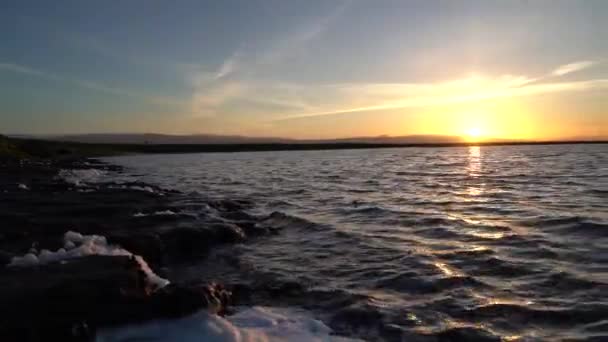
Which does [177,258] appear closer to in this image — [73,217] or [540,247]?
[73,217]

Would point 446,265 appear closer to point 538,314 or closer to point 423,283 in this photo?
point 423,283

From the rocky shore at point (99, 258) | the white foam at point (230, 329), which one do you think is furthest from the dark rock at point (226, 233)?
the white foam at point (230, 329)

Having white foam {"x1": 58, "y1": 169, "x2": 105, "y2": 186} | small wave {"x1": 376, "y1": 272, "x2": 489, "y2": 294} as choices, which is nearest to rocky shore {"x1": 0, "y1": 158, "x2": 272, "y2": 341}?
small wave {"x1": 376, "y1": 272, "x2": 489, "y2": 294}

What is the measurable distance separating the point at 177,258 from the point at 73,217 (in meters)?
5.34

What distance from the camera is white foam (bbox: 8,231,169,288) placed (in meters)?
8.84

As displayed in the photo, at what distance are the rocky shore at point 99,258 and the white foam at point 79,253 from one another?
19mm

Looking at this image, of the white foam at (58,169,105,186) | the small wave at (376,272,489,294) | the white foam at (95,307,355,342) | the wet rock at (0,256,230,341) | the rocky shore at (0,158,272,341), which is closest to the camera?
the wet rock at (0,256,230,341)

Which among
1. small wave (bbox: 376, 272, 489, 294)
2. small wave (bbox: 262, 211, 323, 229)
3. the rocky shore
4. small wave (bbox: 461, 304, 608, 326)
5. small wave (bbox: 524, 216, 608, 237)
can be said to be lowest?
small wave (bbox: 262, 211, 323, 229)

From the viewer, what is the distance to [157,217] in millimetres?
15609

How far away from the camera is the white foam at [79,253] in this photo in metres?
8.84

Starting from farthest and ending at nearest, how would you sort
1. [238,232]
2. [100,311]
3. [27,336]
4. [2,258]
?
[238,232] < [2,258] < [100,311] < [27,336]

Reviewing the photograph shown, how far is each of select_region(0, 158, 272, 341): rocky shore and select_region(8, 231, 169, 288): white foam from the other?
0.06 feet

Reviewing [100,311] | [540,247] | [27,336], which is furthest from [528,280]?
[27,336]

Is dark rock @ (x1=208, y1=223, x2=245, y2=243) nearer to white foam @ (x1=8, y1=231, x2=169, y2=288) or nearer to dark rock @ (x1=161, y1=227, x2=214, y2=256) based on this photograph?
dark rock @ (x1=161, y1=227, x2=214, y2=256)
